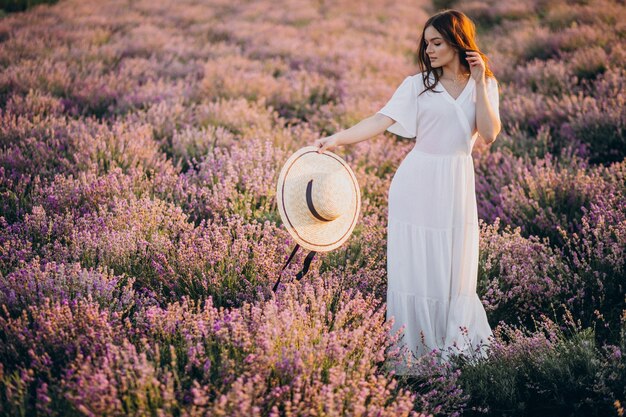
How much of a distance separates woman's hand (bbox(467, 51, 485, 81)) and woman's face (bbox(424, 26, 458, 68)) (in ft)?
0.34

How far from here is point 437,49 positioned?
2547mm

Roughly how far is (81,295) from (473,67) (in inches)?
92.3

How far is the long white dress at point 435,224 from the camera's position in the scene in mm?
2627

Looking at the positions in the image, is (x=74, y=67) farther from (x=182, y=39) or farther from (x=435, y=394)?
(x=435, y=394)

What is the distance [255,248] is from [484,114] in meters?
1.51

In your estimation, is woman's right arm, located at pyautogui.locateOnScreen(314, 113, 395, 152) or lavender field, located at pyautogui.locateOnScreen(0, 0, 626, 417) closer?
lavender field, located at pyautogui.locateOnScreen(0, 0, 626, 417)

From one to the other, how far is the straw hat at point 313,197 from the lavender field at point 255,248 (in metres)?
0.30

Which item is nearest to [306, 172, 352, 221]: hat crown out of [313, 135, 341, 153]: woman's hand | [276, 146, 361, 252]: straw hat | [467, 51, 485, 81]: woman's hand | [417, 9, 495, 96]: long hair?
[276, 146, 361, 252]: straw hat

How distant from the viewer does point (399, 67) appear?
8492 mm

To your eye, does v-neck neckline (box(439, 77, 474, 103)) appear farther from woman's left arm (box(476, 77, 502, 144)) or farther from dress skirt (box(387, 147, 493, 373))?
dress skirt (box(387, 147, 493, 373))

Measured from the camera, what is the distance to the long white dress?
8.62 feet

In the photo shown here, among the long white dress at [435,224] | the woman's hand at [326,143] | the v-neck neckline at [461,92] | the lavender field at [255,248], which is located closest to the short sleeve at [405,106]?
the long white dress at [435,224]

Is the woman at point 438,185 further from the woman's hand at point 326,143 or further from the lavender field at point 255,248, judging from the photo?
the lavender field at point 255,248

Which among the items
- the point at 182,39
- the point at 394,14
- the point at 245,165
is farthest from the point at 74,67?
the point at 394,14
